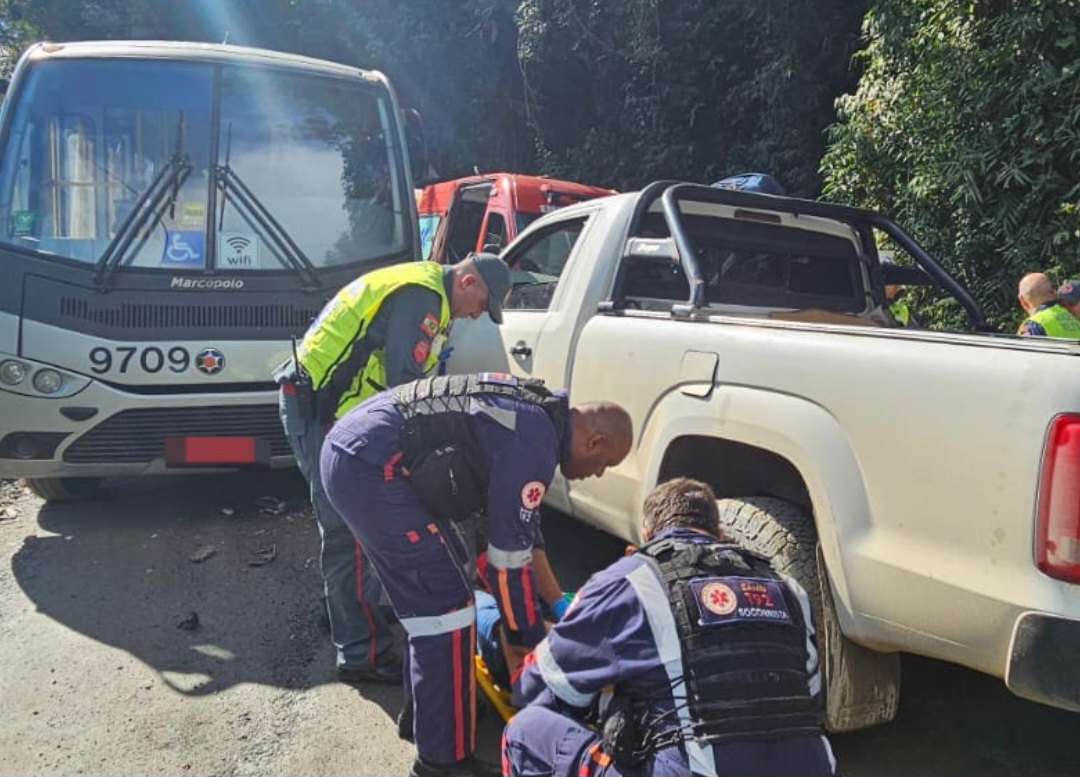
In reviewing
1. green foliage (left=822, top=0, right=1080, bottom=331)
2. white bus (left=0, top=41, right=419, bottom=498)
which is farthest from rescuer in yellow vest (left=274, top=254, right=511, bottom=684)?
green foliage (left=822, top=0, right=1080, bottom=331)

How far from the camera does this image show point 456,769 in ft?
8.71

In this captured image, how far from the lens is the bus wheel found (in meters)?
5.17

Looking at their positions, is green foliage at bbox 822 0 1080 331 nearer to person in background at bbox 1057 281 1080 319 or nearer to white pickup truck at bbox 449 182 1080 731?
person in background at bbox 1057 281 1080 319

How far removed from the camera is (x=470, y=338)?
477 centimetres

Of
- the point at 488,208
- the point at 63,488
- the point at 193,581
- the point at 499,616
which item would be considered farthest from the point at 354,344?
the point at 488,208

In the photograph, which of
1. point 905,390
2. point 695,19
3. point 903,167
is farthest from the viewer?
point 695,19

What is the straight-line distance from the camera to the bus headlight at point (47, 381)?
442 centimetres

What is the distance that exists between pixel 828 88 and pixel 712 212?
8.45 m

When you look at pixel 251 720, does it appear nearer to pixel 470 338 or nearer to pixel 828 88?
pixel 470 338

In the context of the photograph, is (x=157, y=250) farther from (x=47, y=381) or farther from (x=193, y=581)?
(x=193, y=581)

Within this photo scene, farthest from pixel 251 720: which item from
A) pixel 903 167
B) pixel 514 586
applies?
pixel 903 167

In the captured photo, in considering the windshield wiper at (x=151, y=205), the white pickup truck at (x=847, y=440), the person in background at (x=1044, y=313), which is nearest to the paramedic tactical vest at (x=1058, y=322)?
the person in background at (x=1044, y=313)

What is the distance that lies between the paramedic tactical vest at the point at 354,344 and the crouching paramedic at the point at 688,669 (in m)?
1.61

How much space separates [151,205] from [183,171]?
0.26m
